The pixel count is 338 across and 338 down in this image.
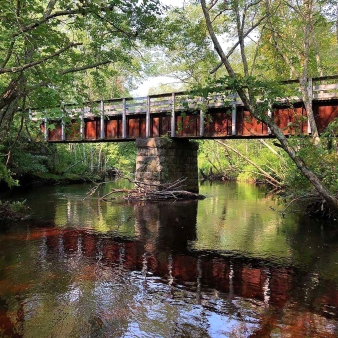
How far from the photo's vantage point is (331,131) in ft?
37.3

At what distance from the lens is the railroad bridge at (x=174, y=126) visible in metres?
15.2

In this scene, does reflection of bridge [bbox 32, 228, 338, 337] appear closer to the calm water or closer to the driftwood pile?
the calm water

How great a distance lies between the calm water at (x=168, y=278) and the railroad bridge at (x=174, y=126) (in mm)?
5105

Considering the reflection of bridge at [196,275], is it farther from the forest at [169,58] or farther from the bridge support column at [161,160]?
the bridge support column at [161,160]

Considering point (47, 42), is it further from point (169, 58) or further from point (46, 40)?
point (169, 58)

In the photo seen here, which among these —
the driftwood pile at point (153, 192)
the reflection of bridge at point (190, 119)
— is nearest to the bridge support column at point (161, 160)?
the driftwood pile at point (153, 192)

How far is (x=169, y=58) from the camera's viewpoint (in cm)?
2647

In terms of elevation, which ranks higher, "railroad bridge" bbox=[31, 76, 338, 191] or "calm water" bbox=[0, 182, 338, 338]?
"railroad bridge" bbox=[31, 76, 338, 191]

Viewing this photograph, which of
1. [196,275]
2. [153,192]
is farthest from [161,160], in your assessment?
[196,275]

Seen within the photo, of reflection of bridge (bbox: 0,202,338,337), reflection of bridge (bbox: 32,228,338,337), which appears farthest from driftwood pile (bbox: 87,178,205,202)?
reflection of bridge (bbox: 32,228,338,337)

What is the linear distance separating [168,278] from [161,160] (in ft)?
41.0

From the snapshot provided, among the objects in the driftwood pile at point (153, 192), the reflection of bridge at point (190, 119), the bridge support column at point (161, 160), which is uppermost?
the reflection of bridge at point (190, 119)

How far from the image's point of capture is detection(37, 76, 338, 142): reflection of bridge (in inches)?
555

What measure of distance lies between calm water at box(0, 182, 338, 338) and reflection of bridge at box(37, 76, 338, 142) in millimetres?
4276
